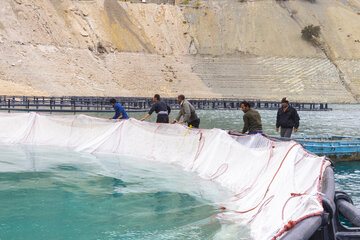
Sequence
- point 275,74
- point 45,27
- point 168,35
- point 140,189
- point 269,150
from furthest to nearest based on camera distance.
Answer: point 168,35
point 275,74
point 45,27
point 140,189
point 269,150

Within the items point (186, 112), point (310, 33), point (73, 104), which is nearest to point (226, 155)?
point (186, 112)

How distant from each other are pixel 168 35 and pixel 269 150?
242ft

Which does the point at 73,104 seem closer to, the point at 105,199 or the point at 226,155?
the point at 226,155

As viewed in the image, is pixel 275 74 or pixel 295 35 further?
pixel 295 35

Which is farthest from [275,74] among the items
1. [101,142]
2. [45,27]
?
[101,142]

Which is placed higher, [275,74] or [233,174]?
[275,74]

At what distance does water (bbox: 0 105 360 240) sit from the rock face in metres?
40.7

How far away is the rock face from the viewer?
60.2 metres

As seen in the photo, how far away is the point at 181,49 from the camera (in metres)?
78.7

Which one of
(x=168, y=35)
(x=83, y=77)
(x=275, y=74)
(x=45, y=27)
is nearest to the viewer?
(x=83, y=77)

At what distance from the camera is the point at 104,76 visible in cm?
6438

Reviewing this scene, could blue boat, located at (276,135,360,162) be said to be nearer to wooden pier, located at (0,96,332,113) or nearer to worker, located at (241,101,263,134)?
worker, located at (241,101,263,134)

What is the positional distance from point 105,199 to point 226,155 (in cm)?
299

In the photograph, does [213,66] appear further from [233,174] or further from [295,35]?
[233,174]
